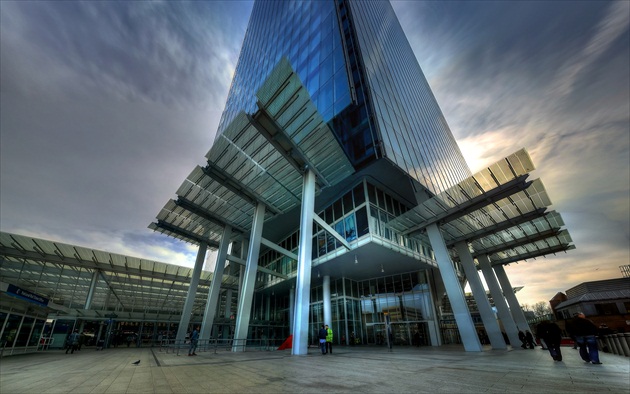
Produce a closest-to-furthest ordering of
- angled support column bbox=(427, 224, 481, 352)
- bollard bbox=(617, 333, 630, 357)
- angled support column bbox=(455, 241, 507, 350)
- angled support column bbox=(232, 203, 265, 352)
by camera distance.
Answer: bollard bbox=(617, 333, 630, 357)
angled support column bbox=(427, 224, 481, 352)
angled support column bbox=(455, 241, 507, 350)
angled support column bbox=(232, 203, 265, 352)

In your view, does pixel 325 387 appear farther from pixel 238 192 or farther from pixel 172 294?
pixel 172 294

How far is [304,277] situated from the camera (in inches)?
602

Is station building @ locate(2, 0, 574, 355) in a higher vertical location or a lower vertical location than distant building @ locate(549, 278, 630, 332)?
higher

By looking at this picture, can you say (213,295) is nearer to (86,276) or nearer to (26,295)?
(26,295)

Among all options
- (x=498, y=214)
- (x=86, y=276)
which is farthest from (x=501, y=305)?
(x=86, y=276)

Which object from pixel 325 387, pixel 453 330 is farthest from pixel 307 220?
pixel 453 330

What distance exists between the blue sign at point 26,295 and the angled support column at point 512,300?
37.3 meters

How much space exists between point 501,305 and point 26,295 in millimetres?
34031

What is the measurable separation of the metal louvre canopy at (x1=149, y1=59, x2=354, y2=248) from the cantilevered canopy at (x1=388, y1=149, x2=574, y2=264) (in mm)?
6942

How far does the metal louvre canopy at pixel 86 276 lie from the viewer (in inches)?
939

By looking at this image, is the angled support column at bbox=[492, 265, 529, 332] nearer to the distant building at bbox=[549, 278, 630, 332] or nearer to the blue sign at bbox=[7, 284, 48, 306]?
the distant building at bbox=[549, 278, 630, 332]

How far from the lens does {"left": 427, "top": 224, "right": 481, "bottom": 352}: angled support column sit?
14.9m

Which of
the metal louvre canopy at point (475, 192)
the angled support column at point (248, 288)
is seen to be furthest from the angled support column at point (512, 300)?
the angled support column at point (248, 288)

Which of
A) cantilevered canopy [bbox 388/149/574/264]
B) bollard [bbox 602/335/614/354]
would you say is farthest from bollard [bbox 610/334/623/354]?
cantilevered canopy [bbox 388/149/574/264]
